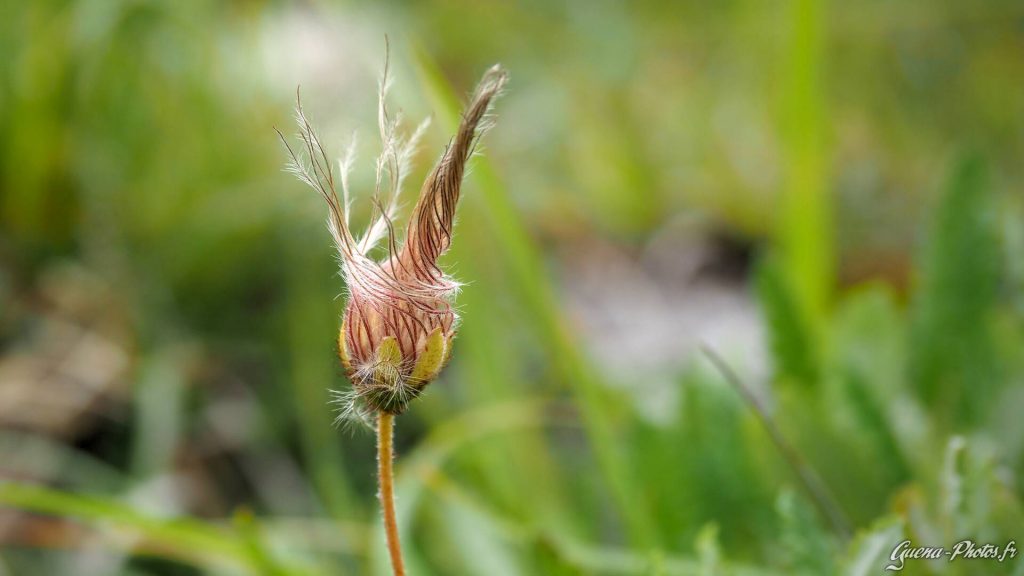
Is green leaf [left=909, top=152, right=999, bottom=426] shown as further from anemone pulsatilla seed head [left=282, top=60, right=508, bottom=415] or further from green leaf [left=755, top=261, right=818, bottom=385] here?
anemone pulsatilla seed head [left=282, top=60, right=508, bottom=415]

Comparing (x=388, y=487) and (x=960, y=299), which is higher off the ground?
(x=960, y=299)

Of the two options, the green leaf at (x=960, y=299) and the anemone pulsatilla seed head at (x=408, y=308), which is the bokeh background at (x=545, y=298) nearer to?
the green leaf at (x=960, y=299)

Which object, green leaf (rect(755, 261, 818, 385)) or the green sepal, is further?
green leaf (rect(755, 261, 818, 385))

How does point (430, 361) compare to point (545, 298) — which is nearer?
point (430, 361)

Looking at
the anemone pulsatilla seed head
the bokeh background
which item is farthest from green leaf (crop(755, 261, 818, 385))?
the anemone pulsatilla seed head

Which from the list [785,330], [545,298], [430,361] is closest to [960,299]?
[785,330]

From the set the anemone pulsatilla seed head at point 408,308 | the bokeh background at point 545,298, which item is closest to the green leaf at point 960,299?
the bokeh background at point 545,298

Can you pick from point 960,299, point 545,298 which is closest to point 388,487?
point 545,298

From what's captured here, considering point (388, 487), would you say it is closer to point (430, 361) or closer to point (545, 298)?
point (430, 361)
